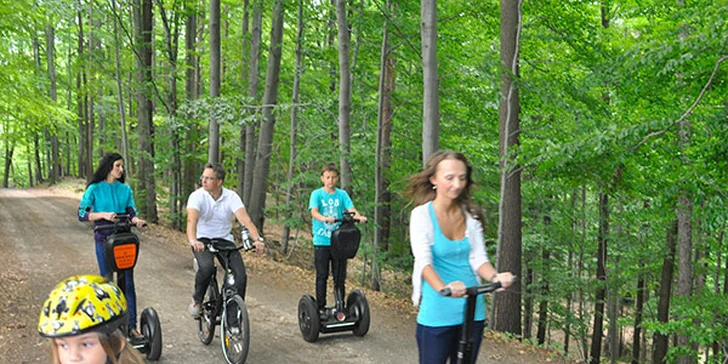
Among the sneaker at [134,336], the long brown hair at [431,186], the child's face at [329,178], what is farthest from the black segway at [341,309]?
the long brown hair at [431,186]

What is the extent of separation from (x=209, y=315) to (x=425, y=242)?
3.92 metres

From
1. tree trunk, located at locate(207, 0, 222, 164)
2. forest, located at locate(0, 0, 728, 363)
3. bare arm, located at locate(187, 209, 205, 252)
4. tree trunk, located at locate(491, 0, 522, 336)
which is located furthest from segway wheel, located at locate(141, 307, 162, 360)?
tree trunk, located at locate(207, 0, 222, 164)

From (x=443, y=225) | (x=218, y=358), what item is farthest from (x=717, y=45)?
(x=218, y=358)

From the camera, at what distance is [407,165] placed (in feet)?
47.6

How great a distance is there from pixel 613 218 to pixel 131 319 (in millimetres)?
12826

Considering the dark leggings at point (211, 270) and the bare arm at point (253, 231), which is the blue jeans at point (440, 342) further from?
the dark leggings at point (211, 270)

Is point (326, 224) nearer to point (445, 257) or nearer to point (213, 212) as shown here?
point (213, 212)

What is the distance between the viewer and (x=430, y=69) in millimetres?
8797

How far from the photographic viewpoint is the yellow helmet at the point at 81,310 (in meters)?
2.03

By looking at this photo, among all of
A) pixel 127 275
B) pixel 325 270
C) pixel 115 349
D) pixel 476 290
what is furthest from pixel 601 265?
pixel 115 349

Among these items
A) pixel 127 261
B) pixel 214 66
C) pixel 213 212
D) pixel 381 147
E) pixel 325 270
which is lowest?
pixel 325 270

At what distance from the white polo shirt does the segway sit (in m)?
0.64

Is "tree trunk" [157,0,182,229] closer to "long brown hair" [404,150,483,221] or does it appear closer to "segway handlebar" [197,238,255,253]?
"segway handlebar" [197,238,255,253]

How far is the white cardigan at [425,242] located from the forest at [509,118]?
817mm
